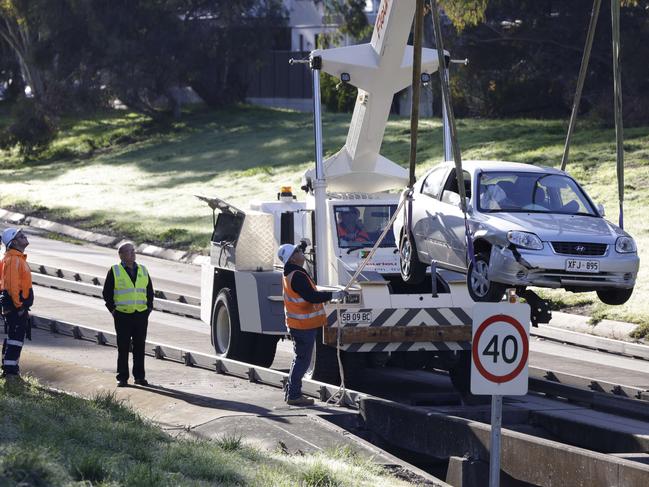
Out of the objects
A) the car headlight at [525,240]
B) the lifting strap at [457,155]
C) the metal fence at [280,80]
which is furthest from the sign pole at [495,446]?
the metal fence at [280,80]

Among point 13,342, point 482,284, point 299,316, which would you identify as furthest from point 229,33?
point 482,284

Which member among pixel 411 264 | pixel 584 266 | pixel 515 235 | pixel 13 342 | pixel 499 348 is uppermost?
pixel 515 235

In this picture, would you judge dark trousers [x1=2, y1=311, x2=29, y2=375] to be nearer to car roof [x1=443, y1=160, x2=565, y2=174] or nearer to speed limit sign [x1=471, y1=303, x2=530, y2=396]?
car roof [x1=443, y1=160, x2=565, y2=174]

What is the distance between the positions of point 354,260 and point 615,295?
142 inches

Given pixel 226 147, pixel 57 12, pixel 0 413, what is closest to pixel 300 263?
pixel 0 413

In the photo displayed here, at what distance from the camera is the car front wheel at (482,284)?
Result: 12805mm

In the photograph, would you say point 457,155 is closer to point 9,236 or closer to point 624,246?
point 624,246

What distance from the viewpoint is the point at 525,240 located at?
12.6 metres

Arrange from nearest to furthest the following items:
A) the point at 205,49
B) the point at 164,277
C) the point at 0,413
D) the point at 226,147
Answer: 1. the point at 0,413
2. the point at 164,277
3. the point at 226,147
4. the point at 205,49

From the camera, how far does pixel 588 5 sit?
4081 cm

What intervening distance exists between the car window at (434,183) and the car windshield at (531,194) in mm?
738

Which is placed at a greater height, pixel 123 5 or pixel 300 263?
pixel 123 5

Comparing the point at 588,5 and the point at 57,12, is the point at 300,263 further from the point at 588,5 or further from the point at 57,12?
the point at 57,12

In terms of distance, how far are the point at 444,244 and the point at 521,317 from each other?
4.61m
